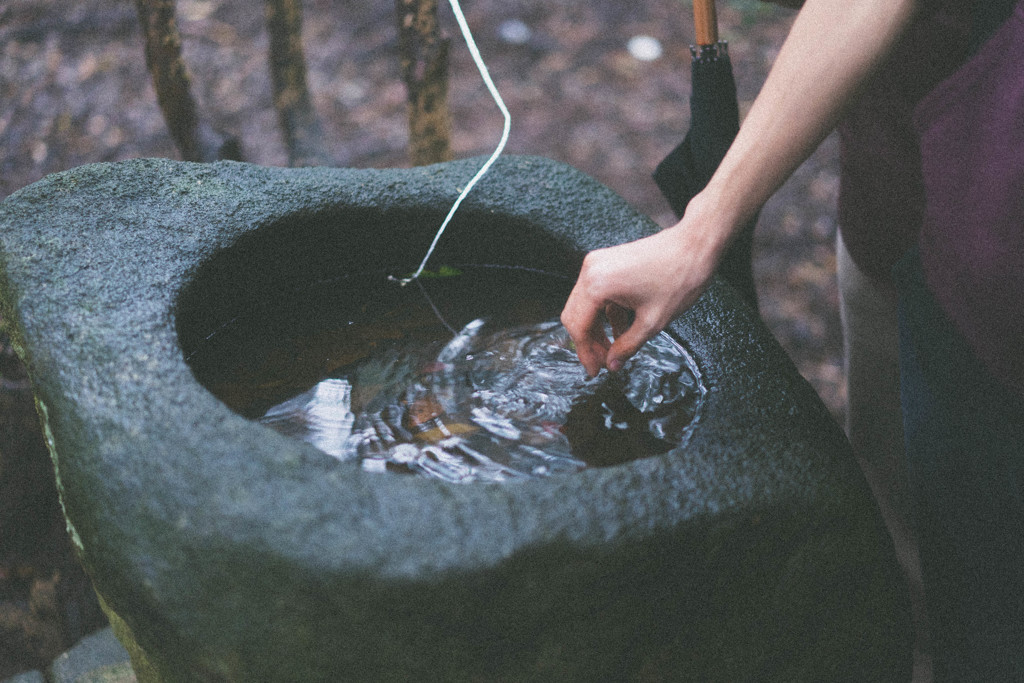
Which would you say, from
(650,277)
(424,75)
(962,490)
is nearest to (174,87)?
(424,75)

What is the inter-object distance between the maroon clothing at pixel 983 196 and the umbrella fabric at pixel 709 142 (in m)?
0.55

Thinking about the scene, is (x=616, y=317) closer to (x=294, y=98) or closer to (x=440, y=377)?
(x=440, y=377)

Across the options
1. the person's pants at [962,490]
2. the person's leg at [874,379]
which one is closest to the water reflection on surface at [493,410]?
the person's pants at [962,490]

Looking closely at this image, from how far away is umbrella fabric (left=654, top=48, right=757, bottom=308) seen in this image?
1.70 meters

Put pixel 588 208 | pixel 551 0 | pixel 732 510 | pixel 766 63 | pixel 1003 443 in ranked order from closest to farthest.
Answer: pixel 732 510
pixel 1003 443
pixel 588 208
pixel 766 63
pixel 551 0

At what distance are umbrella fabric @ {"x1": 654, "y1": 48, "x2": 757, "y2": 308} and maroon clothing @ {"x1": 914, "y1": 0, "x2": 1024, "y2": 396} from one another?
0.55m

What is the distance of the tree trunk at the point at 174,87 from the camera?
2170 millimetres

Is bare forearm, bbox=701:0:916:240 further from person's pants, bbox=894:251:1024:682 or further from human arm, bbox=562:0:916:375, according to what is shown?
person's pants, bbox=894:251:1024:682

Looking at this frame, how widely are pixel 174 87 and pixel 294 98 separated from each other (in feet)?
1.66

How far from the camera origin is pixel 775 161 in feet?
3.25

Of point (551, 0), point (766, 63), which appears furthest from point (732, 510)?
point (551, 0)

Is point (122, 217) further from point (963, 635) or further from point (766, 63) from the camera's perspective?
point (766, 63)

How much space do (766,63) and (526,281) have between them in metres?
3.24

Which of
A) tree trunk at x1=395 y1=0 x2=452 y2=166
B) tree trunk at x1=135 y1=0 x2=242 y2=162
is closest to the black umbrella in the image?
tree trunk at x1=395 y1=0 x2=452 y2=166
